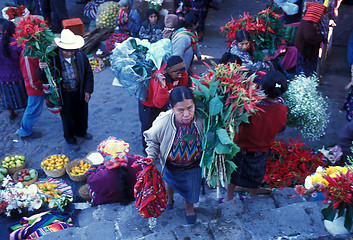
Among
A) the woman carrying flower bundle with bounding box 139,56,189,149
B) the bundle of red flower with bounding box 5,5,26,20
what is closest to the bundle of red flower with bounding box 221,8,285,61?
the woman carrying flower bundle with bounding box 139,56,189,149

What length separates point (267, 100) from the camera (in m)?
3.43

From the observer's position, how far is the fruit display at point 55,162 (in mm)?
4984

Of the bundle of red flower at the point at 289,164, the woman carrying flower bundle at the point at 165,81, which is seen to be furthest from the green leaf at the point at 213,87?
the bundle of red flower at the point at 289,164

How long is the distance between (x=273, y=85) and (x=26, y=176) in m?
3.58

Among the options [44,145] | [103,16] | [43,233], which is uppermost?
[103,16]

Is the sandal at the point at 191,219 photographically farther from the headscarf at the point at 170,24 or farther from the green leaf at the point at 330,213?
the headscarf at the point at 170,24

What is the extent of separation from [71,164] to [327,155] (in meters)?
3.64

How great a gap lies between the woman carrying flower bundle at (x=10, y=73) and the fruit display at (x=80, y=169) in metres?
1.88

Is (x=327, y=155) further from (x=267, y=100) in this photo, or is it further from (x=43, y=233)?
(x=43, y=233)

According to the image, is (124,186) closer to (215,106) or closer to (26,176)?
(215,106)

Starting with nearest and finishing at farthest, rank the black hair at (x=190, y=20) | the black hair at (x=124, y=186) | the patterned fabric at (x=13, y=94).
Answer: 1. the black hair at (x=124, y=186)
2. the black hair at (x=190, y=20)
3. the patterned fabric at (x=13, y=94)

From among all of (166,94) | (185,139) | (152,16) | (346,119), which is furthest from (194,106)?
(152,16)

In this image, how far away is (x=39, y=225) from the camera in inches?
145

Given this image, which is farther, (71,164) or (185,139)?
(71,164)
